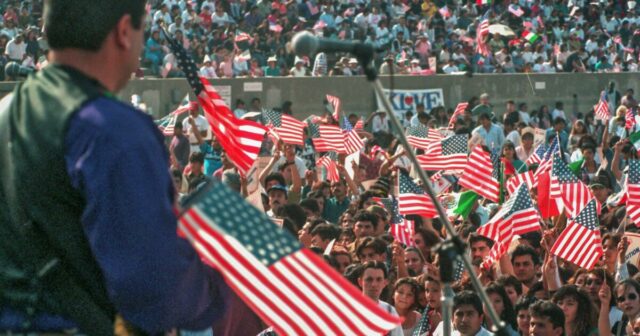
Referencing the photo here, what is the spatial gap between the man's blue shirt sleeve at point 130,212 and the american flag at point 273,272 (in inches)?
3.0

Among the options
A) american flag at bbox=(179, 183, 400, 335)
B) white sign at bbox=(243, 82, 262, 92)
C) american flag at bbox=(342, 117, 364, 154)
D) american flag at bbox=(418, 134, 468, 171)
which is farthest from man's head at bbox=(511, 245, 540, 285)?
white sign at bbox=(243, 82, 262, 92)

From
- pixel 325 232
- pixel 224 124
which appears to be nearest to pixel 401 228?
pixel 325 232

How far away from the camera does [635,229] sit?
478 inches

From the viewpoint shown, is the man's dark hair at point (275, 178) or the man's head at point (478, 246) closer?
the man's head at point (478, 246)

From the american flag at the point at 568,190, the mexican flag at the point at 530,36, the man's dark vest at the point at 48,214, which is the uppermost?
the man's dark vest at the point at 48,214

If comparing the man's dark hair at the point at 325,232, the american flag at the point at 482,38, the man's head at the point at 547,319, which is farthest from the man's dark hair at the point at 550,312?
the american flag at the point at 482,38

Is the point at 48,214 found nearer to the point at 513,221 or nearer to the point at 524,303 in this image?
the point at 524,303

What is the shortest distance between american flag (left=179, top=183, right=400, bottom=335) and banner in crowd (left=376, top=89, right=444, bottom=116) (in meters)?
24.7

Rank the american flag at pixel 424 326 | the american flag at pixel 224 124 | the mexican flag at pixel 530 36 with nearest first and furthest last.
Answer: the american flag at pixel 224 124 → the american flag at pixel 424 326 → the mexican flag at pixel 530 36

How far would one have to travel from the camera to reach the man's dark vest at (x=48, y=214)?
2.55 metres

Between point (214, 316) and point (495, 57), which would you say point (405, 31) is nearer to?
point (495, 57)

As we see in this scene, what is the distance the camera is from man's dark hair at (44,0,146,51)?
2.65 meters

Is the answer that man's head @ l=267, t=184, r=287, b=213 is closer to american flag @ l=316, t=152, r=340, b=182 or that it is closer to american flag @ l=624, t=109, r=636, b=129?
american flag @ l=316, t=152, r=340, b=182

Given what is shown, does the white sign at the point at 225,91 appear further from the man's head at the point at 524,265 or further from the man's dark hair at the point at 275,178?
the man's head at the point at 524,265
